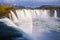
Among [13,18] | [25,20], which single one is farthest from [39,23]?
[13,18]

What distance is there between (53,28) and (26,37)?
279 millimetres

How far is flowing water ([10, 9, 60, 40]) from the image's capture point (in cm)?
156

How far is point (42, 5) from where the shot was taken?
1.58 meters

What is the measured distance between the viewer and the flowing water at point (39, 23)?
156 cm

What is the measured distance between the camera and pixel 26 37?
5.14 feet

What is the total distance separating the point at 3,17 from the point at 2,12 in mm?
49

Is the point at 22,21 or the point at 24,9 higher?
the point at 24,9

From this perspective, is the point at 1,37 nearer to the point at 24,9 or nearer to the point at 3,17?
the point at 3,17

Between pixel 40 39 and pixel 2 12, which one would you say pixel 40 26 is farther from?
pixel 2 12

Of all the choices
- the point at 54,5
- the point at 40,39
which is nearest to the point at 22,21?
the point at 40,39

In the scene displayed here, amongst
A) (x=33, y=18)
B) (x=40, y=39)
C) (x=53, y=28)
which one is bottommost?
(x=40, y=39)

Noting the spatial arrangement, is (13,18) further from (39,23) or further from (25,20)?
(39,23)

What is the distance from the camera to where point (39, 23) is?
5.18ft

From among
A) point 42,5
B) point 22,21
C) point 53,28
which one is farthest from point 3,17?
point 53,28
